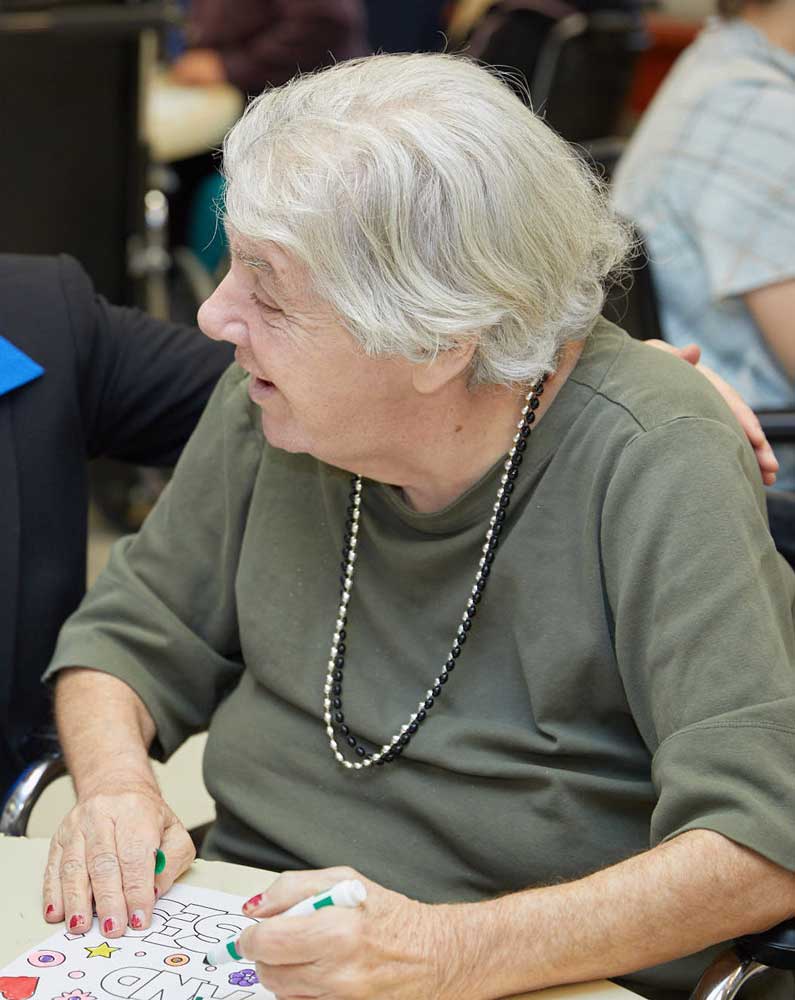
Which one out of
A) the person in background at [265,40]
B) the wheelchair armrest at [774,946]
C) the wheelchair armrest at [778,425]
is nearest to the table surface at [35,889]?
the wheelchair armrest at [774,946]

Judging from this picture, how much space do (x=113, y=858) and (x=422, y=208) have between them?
2.13 ft

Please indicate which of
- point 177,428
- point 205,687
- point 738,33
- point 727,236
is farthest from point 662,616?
point 738,33

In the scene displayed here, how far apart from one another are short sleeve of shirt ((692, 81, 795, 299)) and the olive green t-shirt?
96cm

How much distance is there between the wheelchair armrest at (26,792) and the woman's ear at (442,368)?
62 cm

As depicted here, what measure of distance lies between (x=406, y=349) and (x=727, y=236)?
1.22 meters

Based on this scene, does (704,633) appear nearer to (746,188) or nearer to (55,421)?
(55,421)

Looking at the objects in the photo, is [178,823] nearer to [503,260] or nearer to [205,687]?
[205,687]

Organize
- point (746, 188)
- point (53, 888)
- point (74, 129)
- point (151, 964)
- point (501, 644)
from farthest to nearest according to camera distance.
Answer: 1. point (74, 129)
2. point (746, 188)
3. point (501, 644)
4. point (53, 888)
5. point (151, 964)

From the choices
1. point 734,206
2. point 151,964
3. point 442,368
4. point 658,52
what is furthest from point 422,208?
point 658,52

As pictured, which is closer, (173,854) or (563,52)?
(173,854)

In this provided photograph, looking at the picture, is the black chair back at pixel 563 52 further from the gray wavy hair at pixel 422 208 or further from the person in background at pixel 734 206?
the gray wavy hair at pixel 422 208

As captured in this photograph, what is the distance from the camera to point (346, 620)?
149cm

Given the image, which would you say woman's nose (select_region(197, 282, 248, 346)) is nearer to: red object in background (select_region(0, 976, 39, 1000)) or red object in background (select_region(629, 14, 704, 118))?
red object in background (select_region(0, 976, 39, 1000))

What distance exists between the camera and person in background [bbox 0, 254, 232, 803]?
1.65m
